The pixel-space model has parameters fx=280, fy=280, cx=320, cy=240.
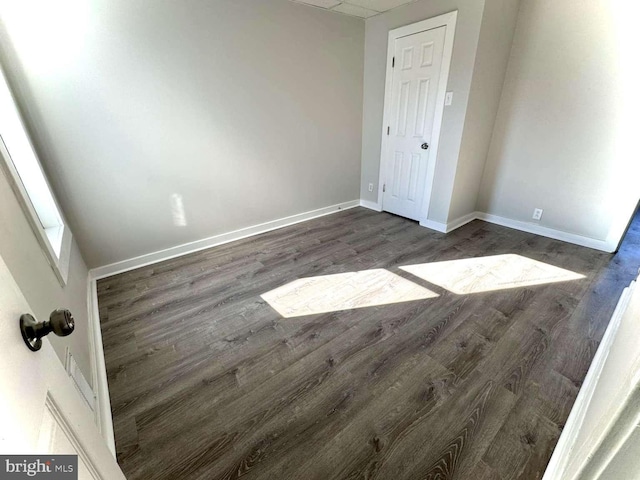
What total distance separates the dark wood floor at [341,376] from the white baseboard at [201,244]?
0.14m

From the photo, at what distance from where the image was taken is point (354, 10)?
3154 millimetres

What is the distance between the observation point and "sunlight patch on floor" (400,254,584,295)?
232cm

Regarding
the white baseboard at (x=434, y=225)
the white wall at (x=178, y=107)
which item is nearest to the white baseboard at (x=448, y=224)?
the white baseboard at (x=434, y=225)

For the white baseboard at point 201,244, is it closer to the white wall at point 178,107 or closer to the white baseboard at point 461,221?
the white wall at point 178,107

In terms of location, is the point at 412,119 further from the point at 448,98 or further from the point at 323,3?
the point at 323,3

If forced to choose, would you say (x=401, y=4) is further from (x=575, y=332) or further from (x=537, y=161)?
(x=575, y=332)

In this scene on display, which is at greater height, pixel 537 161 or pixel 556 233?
pixel 537 161

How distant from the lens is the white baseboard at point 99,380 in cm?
124

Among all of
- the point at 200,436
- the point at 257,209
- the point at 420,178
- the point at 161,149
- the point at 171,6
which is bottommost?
the point at 200,436

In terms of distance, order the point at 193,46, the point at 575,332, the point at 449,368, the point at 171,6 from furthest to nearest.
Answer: the point at 193,46, the point at 171,6, the point at 575,332, the point at 449,368

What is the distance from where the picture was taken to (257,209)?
333cm

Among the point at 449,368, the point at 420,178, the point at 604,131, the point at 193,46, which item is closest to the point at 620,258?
the point at 604,131

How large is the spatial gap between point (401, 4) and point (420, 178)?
1.86 m

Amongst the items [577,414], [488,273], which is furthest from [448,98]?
[577,414]
